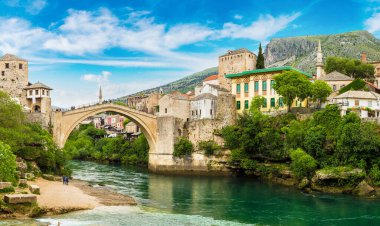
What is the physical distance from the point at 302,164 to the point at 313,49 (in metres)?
108

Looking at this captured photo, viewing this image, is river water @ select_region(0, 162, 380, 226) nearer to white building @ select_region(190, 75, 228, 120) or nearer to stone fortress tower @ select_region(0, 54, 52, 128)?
stone fortress tower @ select_region(0, 54, 52, 128)

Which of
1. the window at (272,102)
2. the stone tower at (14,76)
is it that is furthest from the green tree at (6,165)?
the window at (272,102)

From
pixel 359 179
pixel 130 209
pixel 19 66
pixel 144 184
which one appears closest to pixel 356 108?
pixel 359 179

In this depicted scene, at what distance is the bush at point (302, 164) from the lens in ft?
135

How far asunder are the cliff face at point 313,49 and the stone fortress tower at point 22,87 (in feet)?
249

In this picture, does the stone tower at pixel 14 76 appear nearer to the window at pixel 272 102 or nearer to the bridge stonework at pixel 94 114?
the bridge stonework at pixel 94 114

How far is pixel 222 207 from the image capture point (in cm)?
3288

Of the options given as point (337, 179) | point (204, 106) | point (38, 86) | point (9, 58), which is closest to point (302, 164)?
point (337, 179)

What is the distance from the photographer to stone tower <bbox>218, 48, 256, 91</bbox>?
214ft

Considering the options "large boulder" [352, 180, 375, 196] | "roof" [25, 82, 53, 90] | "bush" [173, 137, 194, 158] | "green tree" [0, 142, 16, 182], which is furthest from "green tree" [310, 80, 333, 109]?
"green tree" [0, 142, 16, 182]

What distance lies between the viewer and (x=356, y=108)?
45.4 m

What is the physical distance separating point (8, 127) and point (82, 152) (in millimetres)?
42102

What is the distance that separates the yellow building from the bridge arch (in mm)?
11838

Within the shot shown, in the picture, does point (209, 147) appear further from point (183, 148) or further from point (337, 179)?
point (337, 179)
